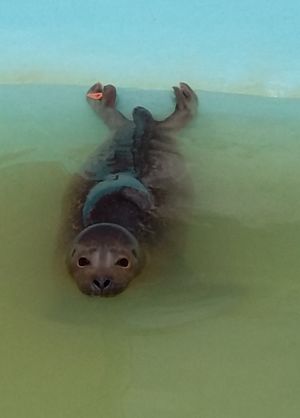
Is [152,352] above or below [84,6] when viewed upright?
below

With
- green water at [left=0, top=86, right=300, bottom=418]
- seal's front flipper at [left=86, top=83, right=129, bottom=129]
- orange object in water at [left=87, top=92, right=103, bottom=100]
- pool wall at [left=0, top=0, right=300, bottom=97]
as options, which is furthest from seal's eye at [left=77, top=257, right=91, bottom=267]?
pool wall at [left=0, top=0, right=300, bottom=97]

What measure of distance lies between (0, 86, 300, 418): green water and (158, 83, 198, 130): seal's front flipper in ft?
0.13

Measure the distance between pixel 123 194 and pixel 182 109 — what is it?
570 mm

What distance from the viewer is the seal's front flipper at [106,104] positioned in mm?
2785

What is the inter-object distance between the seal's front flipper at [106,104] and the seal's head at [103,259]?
667 millimetres

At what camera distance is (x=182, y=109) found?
283 cm

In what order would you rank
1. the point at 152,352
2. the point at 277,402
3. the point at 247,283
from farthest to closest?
1. the point at 247,283
2. the point at 152,352
3. the point at 277,402

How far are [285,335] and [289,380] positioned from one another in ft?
0.49

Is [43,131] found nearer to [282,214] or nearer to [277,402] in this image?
[282,214]

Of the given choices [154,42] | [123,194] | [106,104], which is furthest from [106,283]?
[154,42]

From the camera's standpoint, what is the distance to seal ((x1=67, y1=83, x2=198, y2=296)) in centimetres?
215

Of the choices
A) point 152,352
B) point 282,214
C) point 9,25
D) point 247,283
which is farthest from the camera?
point 9,25

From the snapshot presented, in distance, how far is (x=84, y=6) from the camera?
10.0ft

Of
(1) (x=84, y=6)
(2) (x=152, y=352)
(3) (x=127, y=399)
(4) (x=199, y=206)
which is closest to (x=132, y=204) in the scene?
(4) (x=199, y=206)
